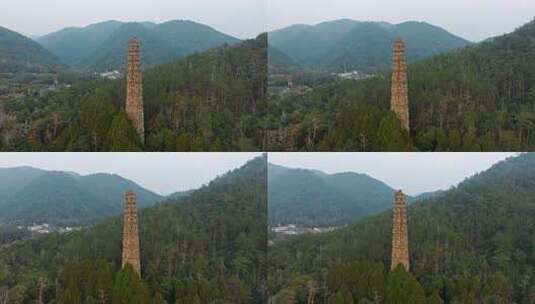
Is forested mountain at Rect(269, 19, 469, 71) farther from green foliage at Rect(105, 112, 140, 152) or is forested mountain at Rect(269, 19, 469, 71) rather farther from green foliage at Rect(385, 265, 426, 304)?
green foliage at Rect(385, 265, 426, 304)

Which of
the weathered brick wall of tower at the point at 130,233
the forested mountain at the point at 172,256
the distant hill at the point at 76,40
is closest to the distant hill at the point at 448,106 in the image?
the forested mountain at the point at 172,256

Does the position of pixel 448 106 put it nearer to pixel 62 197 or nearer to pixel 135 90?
pixel 135 90

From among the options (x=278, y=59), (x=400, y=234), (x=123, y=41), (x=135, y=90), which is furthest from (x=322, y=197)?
(x=123, y=41)

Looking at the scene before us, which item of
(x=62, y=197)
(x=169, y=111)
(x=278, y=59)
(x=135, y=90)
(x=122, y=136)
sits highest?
(x=278, y=59)

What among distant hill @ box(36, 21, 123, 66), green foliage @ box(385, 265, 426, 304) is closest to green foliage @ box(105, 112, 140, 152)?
distant hill @ box(36, 21, 123, 66)

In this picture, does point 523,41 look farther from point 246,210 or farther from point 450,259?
point 246,210

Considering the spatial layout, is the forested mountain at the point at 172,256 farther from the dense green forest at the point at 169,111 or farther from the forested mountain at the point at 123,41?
the forested mountain at the point at 123,41
